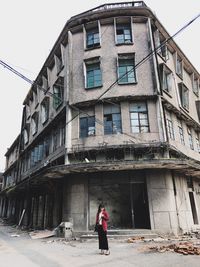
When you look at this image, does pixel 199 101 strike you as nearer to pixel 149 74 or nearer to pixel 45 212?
pixel 149 74

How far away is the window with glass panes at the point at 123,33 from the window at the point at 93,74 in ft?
7.66

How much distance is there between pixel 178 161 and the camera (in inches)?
459

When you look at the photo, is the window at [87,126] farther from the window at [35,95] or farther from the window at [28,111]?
the window at [28,111]

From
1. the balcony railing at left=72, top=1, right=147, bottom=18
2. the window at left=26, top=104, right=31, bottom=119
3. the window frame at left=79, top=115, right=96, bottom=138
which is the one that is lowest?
the window frame at left=79, top=115, right=96, bottom=138

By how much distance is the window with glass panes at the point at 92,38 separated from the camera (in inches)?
644

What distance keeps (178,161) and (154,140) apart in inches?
83.1

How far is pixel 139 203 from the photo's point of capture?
12828 millimetres

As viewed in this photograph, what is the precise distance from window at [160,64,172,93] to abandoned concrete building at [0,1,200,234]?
0.08 metres

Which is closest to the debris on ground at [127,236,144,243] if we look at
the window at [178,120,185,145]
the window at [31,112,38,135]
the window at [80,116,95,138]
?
the window at [80,116,95,138]

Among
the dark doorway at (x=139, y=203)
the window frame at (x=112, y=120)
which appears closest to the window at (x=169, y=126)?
the window frame at (x=112, y=120)

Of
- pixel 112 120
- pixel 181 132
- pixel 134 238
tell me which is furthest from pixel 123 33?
pixel 134 238

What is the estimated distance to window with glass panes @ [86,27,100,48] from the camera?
1635 centimetres

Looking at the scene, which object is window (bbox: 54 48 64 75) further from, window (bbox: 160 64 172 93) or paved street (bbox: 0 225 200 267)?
paved street (bbox: 0 225 200 267)

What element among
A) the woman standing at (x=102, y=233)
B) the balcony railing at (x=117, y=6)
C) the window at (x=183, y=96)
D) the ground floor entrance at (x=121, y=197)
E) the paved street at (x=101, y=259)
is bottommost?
the paved street at (x=101, y=259)
